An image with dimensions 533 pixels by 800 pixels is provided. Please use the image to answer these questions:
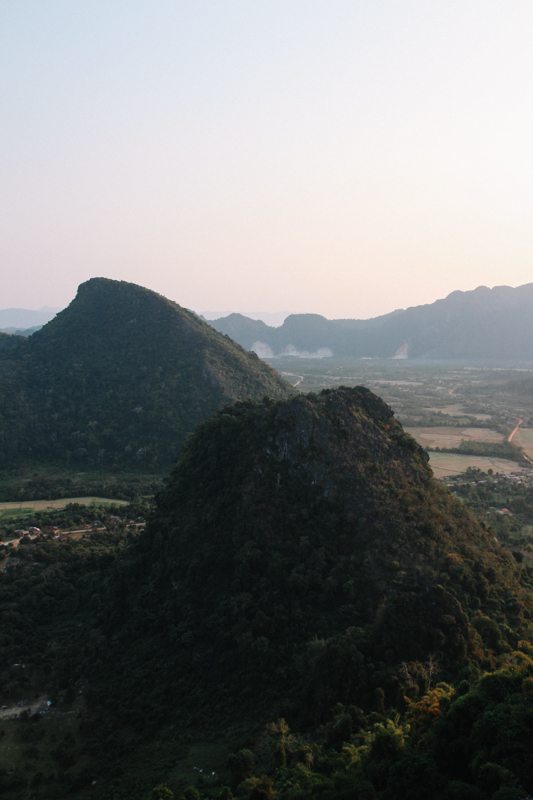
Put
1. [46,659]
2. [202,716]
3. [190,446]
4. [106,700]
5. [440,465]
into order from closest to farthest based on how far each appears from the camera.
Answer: [202,716] < [106,700] < [46,659] < [190,446] < [440,465]

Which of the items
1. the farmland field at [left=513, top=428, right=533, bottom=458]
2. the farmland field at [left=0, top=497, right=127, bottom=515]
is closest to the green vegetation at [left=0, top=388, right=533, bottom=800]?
the farmland field at [left=0, top=497, right=127, bottom=515]

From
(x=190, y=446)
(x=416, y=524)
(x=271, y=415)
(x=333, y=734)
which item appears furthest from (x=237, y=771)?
(x=190, y=446)

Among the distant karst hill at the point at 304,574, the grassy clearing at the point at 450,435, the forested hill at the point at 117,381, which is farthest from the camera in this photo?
the grassy clearing at the point at 450,435

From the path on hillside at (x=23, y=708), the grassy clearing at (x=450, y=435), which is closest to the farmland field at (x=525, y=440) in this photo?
the grassy clearing at (x=450, y=435)

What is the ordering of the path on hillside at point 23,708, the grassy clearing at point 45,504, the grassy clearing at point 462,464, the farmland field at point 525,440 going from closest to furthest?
the path on hillside at point 23,708, the grassy clearing at point 45,504, the grassy clearing at point 462,464, the farmland field at point 525,440

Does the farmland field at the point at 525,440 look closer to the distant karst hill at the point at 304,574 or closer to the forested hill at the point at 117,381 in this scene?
the forested hill at the point at 117,381

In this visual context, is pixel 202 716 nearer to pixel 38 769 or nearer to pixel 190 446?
pixel 38 769
